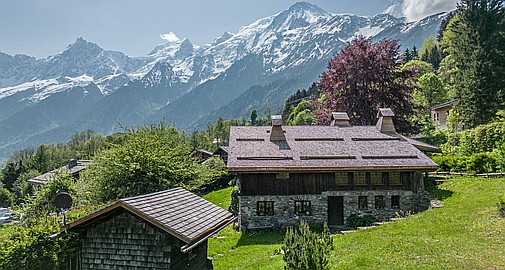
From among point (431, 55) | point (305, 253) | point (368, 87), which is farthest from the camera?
point (431, 55)

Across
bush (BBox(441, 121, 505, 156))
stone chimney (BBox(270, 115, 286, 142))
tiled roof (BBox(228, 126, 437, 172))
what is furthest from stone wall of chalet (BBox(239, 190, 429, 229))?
bush (BBox(441, 121, 505, 156))

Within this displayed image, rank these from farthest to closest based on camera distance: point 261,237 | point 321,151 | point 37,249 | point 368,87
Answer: point 368,87 → point 321,151 → point 261,237 → point 37,249

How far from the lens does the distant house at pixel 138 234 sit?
10.7 m

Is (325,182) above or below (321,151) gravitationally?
below

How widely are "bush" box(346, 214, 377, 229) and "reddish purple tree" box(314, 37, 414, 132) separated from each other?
16091mm

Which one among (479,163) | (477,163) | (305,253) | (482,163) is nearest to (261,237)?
(305,253)

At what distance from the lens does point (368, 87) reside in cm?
3916

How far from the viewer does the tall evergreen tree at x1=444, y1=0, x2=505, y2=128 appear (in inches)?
1449

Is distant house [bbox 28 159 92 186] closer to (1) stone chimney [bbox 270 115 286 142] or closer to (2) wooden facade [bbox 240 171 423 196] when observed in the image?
(1) stone chimney [bbox 270 115 286 142]

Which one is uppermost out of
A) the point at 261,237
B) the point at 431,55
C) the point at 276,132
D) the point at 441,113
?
the point at 431,55

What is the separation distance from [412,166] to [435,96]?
150ft

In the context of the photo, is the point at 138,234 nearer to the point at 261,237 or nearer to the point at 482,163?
the point at 261,237

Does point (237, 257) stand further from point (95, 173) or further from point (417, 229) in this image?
point (95, 173)

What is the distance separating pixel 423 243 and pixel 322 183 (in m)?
10.3
